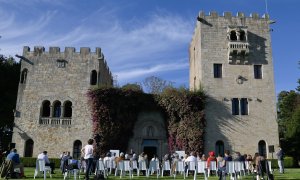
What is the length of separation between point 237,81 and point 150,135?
30.7ft

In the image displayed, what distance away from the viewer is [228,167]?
15758 mm

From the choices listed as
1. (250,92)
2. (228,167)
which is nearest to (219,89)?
(250,92)

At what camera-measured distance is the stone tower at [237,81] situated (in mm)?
28766

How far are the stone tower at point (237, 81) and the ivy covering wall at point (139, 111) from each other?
4.12ft

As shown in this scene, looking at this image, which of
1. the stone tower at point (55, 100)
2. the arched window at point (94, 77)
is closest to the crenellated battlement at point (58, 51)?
the stone tower at point (55, 100)

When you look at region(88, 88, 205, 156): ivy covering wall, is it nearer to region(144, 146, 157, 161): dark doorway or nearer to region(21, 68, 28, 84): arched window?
region(144, 146, 157, 161): dark doorway

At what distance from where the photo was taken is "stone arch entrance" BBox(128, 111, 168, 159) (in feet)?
96.5

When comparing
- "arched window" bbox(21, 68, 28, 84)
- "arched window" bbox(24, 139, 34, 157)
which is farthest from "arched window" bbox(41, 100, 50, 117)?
"arched window" bbox(21, 68, 28, 84)

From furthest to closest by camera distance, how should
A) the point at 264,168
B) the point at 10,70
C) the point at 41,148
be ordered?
the point at 10,70
the point at 41,148
the point at 264,168

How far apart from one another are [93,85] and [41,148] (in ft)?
23.5

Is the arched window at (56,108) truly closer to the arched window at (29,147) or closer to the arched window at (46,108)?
the arched window at (46,108)

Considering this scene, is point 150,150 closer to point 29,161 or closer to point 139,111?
point 139,111

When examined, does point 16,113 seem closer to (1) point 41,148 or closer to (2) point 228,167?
(1) point 41,148

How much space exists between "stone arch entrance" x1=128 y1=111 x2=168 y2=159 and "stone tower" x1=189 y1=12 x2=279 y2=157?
4.06 m
